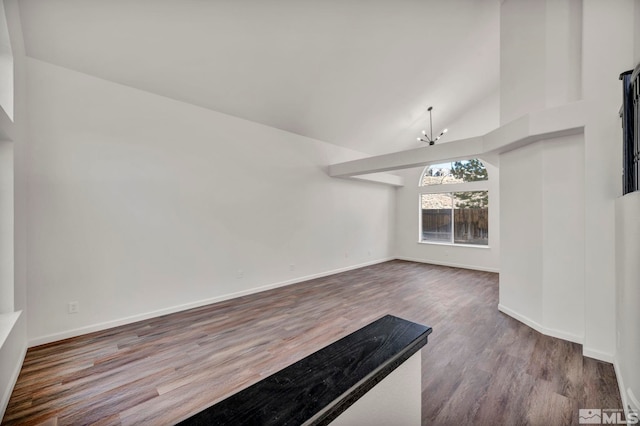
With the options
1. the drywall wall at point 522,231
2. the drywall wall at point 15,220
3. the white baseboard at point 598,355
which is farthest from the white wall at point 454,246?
the drywall wall at point 15,220

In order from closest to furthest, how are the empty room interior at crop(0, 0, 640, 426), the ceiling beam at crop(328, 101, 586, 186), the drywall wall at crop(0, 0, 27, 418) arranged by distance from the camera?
the empty room interior at crop(0, 0, 640, 426)
the drywall wall at crop(0, 0, 27, 418)
the ceiling beam at crop(328, 101, 586, 186)

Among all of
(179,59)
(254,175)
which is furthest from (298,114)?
(179,59)

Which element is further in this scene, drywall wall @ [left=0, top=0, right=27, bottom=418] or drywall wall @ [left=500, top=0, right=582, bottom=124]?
drywall wall @ [left=500, top=0, right=582, bottom=124]

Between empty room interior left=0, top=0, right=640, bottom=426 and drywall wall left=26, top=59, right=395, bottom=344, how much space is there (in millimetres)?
24

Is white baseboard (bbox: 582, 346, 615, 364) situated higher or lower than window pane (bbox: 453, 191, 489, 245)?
lower

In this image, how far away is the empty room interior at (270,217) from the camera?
6.32ft

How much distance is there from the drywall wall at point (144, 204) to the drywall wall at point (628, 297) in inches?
167

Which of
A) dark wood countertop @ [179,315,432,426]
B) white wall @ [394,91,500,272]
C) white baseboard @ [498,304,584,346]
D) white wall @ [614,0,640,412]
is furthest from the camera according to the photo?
white wall @ [394,91,500,272]

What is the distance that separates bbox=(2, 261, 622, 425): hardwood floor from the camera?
1.85 metres

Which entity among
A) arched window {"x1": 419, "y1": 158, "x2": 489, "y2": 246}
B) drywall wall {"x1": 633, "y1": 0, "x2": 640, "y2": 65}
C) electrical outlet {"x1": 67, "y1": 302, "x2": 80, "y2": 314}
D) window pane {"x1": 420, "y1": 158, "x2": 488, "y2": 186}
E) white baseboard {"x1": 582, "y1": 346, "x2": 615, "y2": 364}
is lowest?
white baseboard {"x1": 582, "y1": 346, "x2": 615, "y2": 364}

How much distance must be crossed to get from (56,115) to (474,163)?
25.4 feet

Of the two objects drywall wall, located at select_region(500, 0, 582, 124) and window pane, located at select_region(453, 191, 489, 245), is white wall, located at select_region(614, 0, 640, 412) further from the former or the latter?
window pane, located at select_region(453, 191, 489, 245)

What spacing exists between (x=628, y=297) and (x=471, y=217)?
5152 mm

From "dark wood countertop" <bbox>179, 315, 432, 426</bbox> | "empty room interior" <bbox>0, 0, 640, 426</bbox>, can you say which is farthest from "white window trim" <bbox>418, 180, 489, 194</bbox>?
"dark wood countertop" <bbox>179, 315, 432, 426</bbox>
